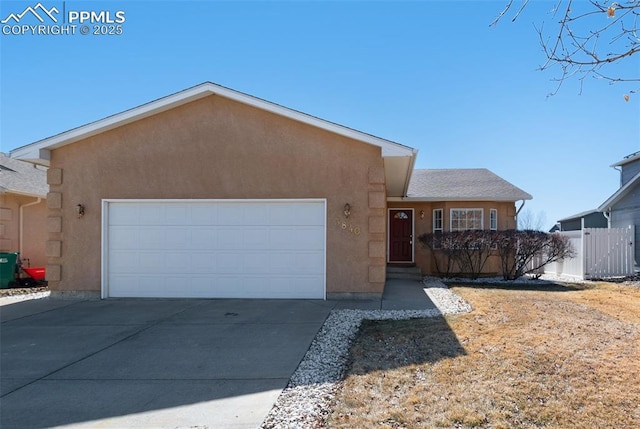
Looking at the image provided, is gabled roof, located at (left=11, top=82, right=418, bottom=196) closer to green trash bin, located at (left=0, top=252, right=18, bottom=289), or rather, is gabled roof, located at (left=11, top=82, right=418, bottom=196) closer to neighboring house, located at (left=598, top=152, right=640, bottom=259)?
green trash bin, located at (left=0, top=252, right=18, bottom=289)

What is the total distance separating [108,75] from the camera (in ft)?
36.6

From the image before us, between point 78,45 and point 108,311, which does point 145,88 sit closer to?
point 78,45

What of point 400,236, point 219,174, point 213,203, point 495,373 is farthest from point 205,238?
point 400,236

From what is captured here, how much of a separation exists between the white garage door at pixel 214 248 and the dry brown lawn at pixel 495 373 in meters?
3.01

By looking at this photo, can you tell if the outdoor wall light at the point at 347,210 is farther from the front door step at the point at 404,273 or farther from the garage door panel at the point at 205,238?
the front door step at the point at 404,273

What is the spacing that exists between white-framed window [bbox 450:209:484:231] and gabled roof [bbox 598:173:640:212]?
5.74 metres

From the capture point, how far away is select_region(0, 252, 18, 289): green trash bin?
12836mm

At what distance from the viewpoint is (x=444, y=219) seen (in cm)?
1539

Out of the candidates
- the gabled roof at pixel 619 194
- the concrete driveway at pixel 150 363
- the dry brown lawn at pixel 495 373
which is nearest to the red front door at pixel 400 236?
the concrete driveway at pixel 150 363

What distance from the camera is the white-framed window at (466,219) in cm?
1527

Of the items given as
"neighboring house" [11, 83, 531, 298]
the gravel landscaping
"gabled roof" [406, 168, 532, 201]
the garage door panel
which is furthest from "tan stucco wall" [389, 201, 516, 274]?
the garage door panel

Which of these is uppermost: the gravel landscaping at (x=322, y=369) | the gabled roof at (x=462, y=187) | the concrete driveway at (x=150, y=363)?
the gabled roof at (x=462, y=187)

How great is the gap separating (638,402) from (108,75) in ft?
40.7

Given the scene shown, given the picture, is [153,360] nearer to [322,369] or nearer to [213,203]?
[322,369]
